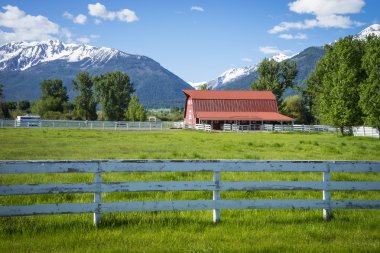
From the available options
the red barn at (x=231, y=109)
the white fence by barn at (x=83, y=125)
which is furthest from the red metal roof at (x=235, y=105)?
the white fence by barn at (x=83, y=125)

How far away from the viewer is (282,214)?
8.39 metres

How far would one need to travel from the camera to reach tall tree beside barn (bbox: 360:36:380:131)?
141 ft

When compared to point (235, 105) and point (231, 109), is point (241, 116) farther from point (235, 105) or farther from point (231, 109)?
point (235, 105)

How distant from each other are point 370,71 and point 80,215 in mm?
47019

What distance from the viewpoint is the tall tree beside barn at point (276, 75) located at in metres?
98.4

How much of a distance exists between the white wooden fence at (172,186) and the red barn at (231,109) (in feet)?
223

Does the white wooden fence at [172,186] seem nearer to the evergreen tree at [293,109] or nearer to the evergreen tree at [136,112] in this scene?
the evergreen tree at [136,112]

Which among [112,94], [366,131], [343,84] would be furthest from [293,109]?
[343,84]

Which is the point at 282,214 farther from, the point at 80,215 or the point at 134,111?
the point at 134,111

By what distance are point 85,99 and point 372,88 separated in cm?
7997

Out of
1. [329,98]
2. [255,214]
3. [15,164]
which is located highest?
[329,98]

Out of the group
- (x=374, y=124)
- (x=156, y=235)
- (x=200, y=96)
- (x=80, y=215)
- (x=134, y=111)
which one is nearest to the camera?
(x=156, y=235)

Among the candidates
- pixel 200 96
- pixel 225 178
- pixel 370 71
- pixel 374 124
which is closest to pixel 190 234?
pixel 225 178

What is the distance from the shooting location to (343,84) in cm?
4953
